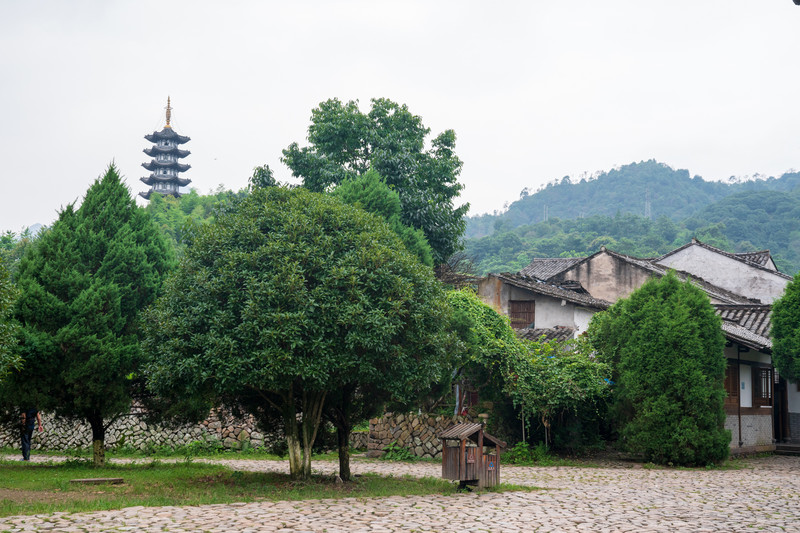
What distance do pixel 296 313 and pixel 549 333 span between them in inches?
633

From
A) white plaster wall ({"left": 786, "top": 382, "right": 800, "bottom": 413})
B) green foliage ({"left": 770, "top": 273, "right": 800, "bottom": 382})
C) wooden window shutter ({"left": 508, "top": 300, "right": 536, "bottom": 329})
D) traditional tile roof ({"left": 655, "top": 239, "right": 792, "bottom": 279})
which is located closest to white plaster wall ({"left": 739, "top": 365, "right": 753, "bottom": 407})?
green foliage ({"left": 770, "top": 273, "right": 800, "bottom": 382})

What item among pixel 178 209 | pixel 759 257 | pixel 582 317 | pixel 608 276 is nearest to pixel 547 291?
pixel 582 317

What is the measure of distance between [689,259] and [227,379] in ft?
115

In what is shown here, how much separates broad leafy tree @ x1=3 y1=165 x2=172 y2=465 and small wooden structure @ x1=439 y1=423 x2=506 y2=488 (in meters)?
6.73

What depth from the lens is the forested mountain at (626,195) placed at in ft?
354

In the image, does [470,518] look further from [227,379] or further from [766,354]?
[766,354]

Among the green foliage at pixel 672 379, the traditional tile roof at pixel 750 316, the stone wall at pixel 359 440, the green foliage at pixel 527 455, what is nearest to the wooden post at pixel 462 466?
the green foliage at pixel 527 455

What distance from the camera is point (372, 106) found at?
34469 millimetres

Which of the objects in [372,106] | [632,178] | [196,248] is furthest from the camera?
[632,178]

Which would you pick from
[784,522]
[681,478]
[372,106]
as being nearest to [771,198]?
[372,106]

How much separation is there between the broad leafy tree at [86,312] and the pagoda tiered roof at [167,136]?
74748 millimetres

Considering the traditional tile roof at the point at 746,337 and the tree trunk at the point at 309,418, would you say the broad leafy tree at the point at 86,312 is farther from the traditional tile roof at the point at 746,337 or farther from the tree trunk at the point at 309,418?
the traditional tile roof at the point at 746,337

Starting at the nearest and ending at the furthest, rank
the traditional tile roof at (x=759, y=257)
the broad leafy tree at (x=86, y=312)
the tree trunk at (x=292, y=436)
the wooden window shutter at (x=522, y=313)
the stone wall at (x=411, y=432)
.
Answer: the tree trunk at (x=292, y=436) → the broad leafy tree at (x=86, y=312) → the stone wall at (x=411, y=432) → the wooden window shutter at (x=522, y=313) → the traditional tile roof at (x=759, y=257)

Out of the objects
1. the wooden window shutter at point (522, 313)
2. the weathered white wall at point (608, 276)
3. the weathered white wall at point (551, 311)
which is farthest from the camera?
the weathered white wall at point (608, 276)
